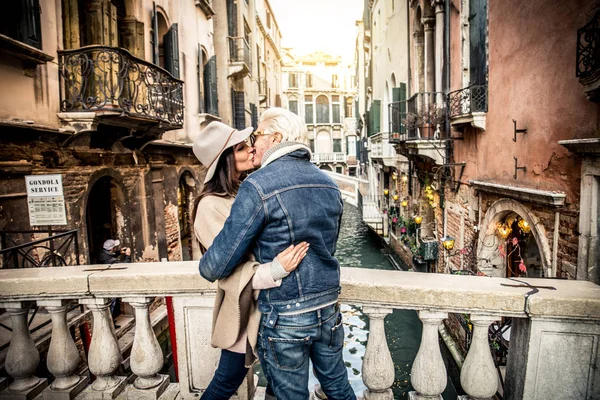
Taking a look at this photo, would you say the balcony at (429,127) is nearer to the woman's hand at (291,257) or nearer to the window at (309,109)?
the woman's hand at (291,257)

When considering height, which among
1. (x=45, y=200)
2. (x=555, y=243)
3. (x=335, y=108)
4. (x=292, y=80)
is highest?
(x=292, y=80)

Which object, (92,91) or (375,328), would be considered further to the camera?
(92,91)

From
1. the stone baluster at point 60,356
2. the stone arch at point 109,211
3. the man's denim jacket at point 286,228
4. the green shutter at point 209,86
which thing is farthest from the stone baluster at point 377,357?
the green shutter at point 209,86

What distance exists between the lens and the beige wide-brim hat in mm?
1677

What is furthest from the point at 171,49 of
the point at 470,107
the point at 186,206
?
the point at 470,107

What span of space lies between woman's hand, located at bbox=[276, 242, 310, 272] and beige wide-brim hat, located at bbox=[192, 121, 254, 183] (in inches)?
21.6

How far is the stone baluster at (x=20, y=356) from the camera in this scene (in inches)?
78.3

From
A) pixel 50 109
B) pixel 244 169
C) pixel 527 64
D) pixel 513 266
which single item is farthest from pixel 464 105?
pixel 50 109

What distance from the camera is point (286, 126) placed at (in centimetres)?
149

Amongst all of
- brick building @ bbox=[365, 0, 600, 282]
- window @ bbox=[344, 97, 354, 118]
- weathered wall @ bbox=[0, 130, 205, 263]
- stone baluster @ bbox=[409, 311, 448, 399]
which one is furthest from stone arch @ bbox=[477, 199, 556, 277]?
window @ bbox=[344, 97, 354, 118]

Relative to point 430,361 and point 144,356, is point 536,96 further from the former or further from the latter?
point 144,356

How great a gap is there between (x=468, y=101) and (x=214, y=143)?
6195mm

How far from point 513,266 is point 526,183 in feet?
6.71

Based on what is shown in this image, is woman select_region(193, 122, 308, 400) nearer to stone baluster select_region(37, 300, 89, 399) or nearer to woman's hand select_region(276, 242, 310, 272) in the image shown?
woman's hand select_region(276, 242, 310, 272)
